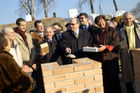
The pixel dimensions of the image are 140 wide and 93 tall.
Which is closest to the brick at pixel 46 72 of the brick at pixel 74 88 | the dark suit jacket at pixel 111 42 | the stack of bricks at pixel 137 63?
the brick at pixel 74 88

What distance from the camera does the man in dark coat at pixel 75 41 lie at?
390cm

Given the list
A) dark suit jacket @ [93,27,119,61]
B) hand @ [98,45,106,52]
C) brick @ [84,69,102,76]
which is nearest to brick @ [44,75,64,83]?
brick @ [84,69,102,76]

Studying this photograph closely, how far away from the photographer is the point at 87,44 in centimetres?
399

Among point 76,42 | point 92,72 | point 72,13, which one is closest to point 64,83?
point 92,72

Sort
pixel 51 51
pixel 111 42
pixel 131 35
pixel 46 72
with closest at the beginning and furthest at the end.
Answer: pixel 46 72
pixel 111 42
pixel 131 35
pixel 51 51

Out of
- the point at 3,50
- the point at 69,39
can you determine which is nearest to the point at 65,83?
the point at 3,50

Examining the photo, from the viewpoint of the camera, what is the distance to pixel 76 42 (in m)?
3.92

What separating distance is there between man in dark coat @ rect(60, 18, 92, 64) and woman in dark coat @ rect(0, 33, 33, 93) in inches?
58.3

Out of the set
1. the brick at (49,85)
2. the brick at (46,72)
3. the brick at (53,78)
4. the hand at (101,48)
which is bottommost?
the brick at (49,85)

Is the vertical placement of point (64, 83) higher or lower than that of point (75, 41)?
lower

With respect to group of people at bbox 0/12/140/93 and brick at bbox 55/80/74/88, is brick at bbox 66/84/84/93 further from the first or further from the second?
group of people at bbox 0/12/140/93

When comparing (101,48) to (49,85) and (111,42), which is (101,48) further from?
(49,85)

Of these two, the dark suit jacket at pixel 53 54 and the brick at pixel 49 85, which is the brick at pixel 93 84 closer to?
the brick at pixel 49 85

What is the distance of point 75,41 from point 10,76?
73.3 inches
